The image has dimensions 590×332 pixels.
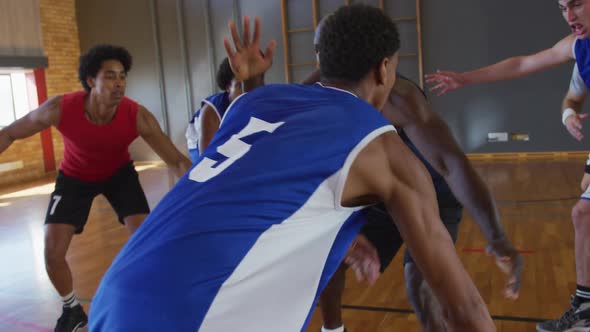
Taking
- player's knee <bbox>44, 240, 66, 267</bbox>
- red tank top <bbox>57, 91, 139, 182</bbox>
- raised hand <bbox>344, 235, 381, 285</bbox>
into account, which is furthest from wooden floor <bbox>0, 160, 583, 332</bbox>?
raised hand <bbox>344, 235, 381, 285</bbox>

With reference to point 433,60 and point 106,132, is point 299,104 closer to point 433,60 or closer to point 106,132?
point 106,132

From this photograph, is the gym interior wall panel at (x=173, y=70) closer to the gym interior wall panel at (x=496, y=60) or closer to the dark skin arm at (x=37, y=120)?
the gym interior wall panel at (x=496, y=60)

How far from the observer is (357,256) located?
6.04 feet

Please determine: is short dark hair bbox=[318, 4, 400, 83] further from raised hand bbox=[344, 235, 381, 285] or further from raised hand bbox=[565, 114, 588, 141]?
raised hand bbox=[565, 114, 588, 141]

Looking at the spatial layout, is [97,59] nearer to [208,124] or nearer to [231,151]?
[208,124]

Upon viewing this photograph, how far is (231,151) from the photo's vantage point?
1.24 metres

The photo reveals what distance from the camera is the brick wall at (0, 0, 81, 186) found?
32.2 feet

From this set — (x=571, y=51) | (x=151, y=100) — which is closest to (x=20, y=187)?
(x=151, y=100)

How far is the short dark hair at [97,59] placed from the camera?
11.7ft

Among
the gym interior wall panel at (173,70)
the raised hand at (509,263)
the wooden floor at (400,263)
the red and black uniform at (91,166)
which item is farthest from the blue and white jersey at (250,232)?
the gym interior wall panel at (173,70)

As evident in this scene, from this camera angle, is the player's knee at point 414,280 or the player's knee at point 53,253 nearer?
the player's knee at point 414,280

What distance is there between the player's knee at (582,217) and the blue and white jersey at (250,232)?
195 centimetres

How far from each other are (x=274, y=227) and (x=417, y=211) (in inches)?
11.6

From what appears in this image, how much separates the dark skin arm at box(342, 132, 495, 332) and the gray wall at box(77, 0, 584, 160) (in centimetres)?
831
